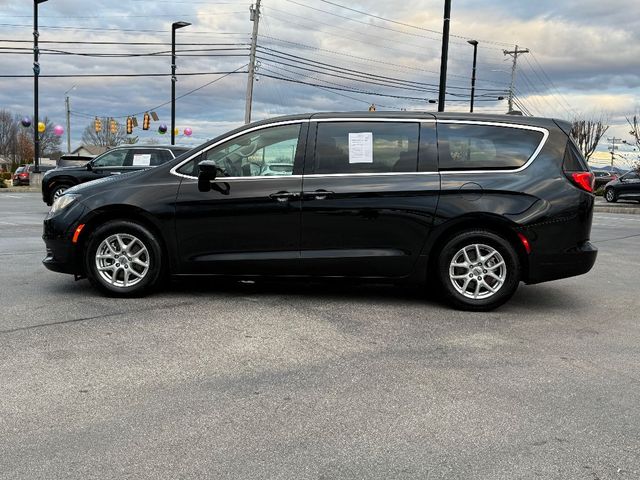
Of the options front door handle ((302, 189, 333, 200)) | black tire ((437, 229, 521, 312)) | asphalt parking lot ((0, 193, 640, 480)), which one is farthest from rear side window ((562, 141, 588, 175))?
front door handle ((302, 189, 333, 200))

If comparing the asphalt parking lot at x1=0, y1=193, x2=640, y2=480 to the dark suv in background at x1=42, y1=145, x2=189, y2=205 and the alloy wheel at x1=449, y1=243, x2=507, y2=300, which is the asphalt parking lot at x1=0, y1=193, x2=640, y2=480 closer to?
the alloy wheel at x1=449, y1=243, x2=507, y2=300

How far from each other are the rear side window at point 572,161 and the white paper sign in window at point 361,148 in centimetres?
179

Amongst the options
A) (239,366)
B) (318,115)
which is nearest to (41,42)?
(318,115)

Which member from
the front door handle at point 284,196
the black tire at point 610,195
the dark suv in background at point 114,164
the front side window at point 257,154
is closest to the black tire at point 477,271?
the front door handle at point 284,196

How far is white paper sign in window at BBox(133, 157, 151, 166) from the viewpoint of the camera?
656 inches

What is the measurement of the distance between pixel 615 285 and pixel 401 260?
3.09 metres

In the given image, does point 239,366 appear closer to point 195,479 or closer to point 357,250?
point 195,479

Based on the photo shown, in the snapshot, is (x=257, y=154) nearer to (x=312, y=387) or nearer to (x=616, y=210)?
(x=312, y=387)

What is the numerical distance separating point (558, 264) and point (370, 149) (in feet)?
6.62

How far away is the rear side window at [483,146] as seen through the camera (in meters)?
5.94

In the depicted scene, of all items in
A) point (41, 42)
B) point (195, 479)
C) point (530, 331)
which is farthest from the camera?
point (41, 42)

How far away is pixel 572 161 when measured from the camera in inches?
235

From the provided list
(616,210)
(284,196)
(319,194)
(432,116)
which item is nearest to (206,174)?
(284,196)

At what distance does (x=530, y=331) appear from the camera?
5.29m
